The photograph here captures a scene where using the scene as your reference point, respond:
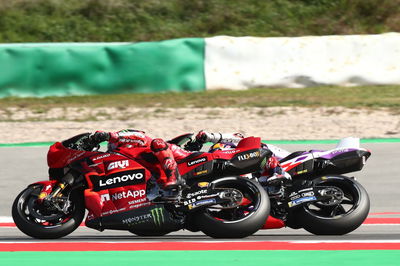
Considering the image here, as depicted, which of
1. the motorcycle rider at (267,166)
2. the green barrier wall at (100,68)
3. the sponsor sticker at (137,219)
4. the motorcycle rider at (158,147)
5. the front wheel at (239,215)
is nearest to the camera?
the front wheel at (239,215)

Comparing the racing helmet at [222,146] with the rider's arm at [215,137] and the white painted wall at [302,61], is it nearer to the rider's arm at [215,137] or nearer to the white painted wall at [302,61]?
the rider's arm at [215,137]

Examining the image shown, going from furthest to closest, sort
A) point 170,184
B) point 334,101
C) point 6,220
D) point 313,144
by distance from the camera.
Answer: point 334,101 < point 313,144 < point 6,220 < point 170,184

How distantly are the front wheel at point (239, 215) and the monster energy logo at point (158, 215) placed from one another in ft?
0.85

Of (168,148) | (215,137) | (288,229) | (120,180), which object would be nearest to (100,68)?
(288,229)

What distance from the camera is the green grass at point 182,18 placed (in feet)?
66.2

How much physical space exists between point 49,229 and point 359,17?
14991 millimetres

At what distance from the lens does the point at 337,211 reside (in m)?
7.20

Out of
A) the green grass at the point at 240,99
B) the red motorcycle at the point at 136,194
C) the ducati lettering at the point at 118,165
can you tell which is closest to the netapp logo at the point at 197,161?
the red motorcycle at the point at 136,194

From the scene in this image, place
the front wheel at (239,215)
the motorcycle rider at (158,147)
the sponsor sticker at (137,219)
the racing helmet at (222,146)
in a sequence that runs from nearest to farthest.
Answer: the front wheel at (239,215) < the motorcycle rider at (158,147) < the sponsor sticker at (137,219) < the racing helmet at (222,146)

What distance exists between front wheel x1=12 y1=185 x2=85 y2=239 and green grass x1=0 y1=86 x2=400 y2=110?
843 cm

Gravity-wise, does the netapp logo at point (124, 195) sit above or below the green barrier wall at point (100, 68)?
above

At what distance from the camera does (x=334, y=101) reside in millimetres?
15648
